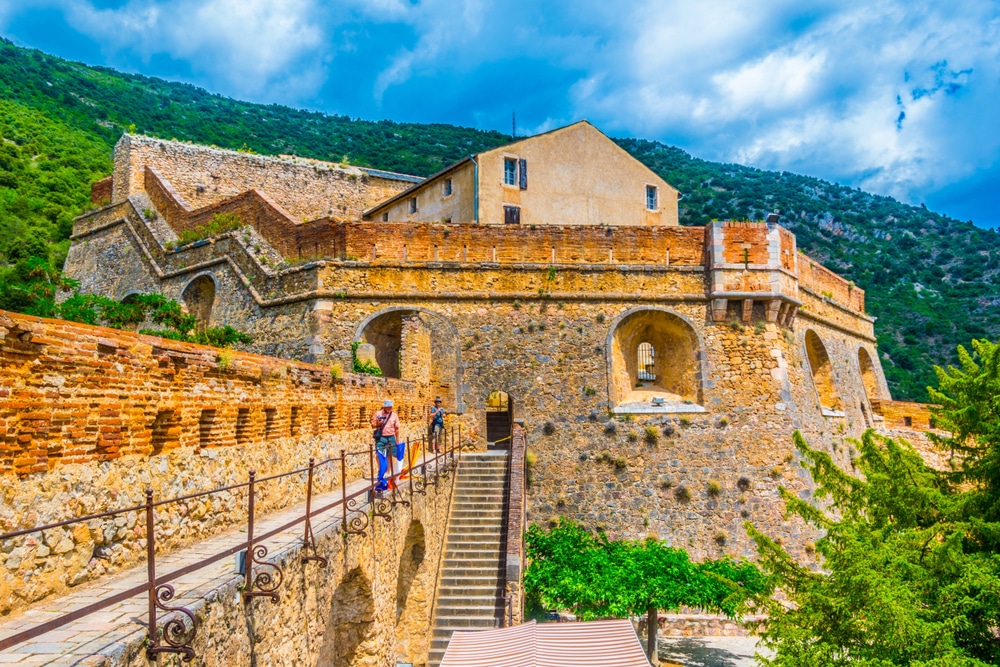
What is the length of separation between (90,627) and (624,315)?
1701 centimetres

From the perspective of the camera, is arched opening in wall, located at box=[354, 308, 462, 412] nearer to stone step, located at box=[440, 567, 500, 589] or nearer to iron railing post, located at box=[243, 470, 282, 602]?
stone step, located at box=[440, 567, 500, 589]

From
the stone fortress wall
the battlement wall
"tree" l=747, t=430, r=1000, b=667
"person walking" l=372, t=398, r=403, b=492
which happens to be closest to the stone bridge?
"person walking" l=372, t=398, r=403, b=492

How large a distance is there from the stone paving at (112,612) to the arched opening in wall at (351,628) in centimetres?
285

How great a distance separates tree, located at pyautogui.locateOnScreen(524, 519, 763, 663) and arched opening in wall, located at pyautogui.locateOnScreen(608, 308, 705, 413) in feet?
12.9

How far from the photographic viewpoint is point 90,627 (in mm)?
3904

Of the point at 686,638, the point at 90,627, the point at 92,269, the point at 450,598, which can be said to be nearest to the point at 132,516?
the point at 90,627

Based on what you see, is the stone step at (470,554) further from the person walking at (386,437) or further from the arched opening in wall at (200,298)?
the arched opening in wall at (200,298)

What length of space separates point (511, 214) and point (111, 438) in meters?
18.5

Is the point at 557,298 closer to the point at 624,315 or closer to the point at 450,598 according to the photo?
the point at 624,315

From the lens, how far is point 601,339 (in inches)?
765

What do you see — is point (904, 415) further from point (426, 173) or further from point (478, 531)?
point (426, 173)

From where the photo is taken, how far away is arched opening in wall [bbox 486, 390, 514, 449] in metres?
20.1

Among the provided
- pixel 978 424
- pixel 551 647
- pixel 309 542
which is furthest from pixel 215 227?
pixel 978 424

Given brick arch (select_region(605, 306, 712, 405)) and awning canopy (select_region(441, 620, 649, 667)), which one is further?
brick arch (select_region(605, 306, 712, 405))
